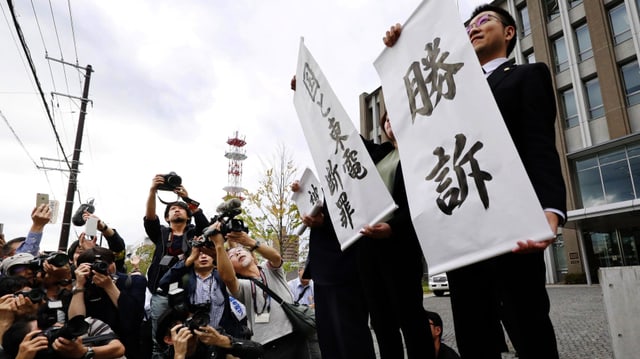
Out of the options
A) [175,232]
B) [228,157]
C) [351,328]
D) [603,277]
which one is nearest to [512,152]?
[351,328]

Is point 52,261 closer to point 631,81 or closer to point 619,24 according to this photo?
point 631,81

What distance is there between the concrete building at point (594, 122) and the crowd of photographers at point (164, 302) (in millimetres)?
14886

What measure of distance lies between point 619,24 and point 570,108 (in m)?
4.06

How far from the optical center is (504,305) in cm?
136

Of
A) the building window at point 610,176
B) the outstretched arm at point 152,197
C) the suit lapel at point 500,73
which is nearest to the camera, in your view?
the suit lapel at point 500,73

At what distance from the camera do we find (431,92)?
1.59m

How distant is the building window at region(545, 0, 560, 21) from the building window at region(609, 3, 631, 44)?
2483 millimetres

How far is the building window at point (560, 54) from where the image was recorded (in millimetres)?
19070

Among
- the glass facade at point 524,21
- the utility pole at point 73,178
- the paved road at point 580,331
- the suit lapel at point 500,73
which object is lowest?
the paved road at point 580,331

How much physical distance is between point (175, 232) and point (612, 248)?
18625 millimetres

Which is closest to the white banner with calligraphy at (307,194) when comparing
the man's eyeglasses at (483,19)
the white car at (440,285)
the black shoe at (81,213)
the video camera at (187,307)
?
the video camera at (187,307)

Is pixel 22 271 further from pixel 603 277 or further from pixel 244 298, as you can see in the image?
pixel 603 277

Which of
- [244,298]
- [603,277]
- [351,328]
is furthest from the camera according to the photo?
[244,298]

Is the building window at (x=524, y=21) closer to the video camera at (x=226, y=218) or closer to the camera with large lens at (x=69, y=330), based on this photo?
the video camera at (x=226, y=218)
